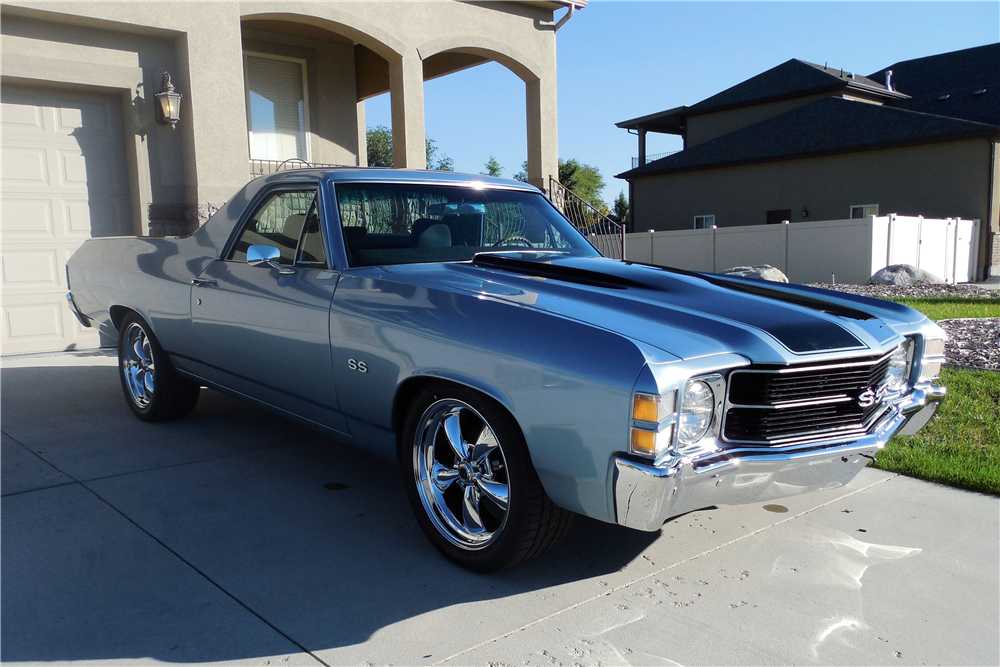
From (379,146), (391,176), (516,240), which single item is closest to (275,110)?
(391,176)

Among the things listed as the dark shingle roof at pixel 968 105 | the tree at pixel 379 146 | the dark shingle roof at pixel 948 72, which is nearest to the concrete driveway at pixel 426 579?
the dark shingle roof at pixel 968 105

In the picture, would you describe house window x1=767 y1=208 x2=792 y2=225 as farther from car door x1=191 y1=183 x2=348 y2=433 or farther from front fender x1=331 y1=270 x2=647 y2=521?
front fender x1=331 y1=270 x2=647 y2=521

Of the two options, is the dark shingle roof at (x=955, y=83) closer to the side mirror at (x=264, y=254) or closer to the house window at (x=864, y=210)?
the house window at (x=864, y=210)

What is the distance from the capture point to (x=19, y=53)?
778 centimetres

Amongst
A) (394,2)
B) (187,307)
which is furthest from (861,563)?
(394,2)

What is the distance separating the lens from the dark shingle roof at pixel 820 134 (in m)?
23.3

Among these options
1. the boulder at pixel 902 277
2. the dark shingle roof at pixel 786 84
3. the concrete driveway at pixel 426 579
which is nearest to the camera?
the concrete driveway at pixel 426 579

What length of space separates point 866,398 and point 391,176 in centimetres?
254

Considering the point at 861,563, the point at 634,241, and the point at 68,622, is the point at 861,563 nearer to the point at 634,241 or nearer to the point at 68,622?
the point at 68,622

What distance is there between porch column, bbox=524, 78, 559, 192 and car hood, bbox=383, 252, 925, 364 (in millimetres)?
8317

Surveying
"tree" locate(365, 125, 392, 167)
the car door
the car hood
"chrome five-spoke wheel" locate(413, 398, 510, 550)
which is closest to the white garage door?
the car door

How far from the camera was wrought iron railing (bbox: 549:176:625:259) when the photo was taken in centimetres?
1176

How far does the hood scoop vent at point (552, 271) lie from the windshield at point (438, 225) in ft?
0.75

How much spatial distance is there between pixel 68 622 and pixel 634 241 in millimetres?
23066
